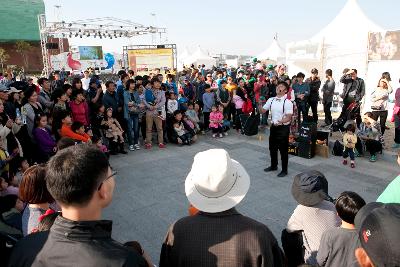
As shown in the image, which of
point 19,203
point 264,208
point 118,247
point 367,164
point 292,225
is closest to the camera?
point 118,247

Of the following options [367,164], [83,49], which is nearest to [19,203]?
[367,164]

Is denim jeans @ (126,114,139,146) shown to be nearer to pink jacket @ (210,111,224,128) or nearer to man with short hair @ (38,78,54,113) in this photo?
man with short hair @ (38,78,54,113)

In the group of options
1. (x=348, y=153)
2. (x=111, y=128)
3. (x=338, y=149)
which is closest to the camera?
(x=348, y=153)

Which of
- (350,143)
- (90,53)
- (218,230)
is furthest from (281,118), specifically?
(90,53)

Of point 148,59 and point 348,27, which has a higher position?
point 348,27

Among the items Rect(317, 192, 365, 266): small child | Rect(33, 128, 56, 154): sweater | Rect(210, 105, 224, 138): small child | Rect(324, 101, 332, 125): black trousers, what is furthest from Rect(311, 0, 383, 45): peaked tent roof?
Rect(317, 192, 365, 266): small child

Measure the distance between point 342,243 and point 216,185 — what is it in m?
1.08

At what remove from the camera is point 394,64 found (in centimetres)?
1023

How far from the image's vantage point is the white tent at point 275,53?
29831mm

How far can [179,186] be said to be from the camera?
5.72 metres

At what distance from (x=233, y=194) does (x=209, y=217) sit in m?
0.17

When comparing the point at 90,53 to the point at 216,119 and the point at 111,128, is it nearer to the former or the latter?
the point at 216,119

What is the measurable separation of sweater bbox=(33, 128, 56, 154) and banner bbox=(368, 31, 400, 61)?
10259mm

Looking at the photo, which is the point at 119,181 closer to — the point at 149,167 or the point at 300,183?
the point at 149,167
